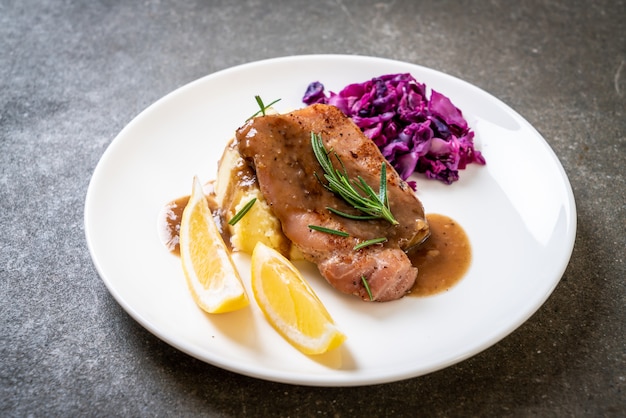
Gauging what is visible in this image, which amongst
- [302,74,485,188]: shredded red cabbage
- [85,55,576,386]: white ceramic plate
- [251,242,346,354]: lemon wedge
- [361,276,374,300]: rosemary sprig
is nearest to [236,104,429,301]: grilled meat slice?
[361,276,374,300]: rosemary sprig

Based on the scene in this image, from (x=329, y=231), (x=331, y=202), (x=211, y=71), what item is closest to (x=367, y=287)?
(x=329, y=231)

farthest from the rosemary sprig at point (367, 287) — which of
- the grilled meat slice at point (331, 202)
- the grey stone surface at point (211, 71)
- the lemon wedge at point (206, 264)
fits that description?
the lemon wedge at point (206, 264)

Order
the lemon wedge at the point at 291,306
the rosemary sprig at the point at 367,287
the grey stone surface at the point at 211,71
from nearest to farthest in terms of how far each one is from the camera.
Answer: the lemon wedge at the point at 291,306
the grey stone surface at the point at 211,71
the rosemary sprig at the point at 367,287

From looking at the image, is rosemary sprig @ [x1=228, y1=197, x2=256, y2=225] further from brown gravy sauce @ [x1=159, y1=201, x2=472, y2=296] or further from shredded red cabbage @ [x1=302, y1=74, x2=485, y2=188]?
shredded red cabbage @ [x1=302, y1=74, x2=485, y2=188]

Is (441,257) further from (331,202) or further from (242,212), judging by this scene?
(242,212)

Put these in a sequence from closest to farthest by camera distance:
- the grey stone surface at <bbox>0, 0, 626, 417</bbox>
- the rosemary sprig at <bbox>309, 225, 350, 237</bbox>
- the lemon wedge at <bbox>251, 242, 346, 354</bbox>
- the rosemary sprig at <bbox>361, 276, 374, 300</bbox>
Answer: the lemon wedge at <bbox>251, 242, 346, 354</bbox>
the grey stone surface at <bbox>0, 0, 626, 417</bbox>
the rosemary sprig at <bbox>361, 276, 374, 300</bbox>
the rosemary sprig at <bbox>309, 225, 350, 237</bbox>

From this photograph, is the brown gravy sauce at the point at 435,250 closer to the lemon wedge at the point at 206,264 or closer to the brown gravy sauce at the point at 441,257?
the brown gravy sauce at the point at 441,257

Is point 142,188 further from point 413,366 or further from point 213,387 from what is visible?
point 413,366
